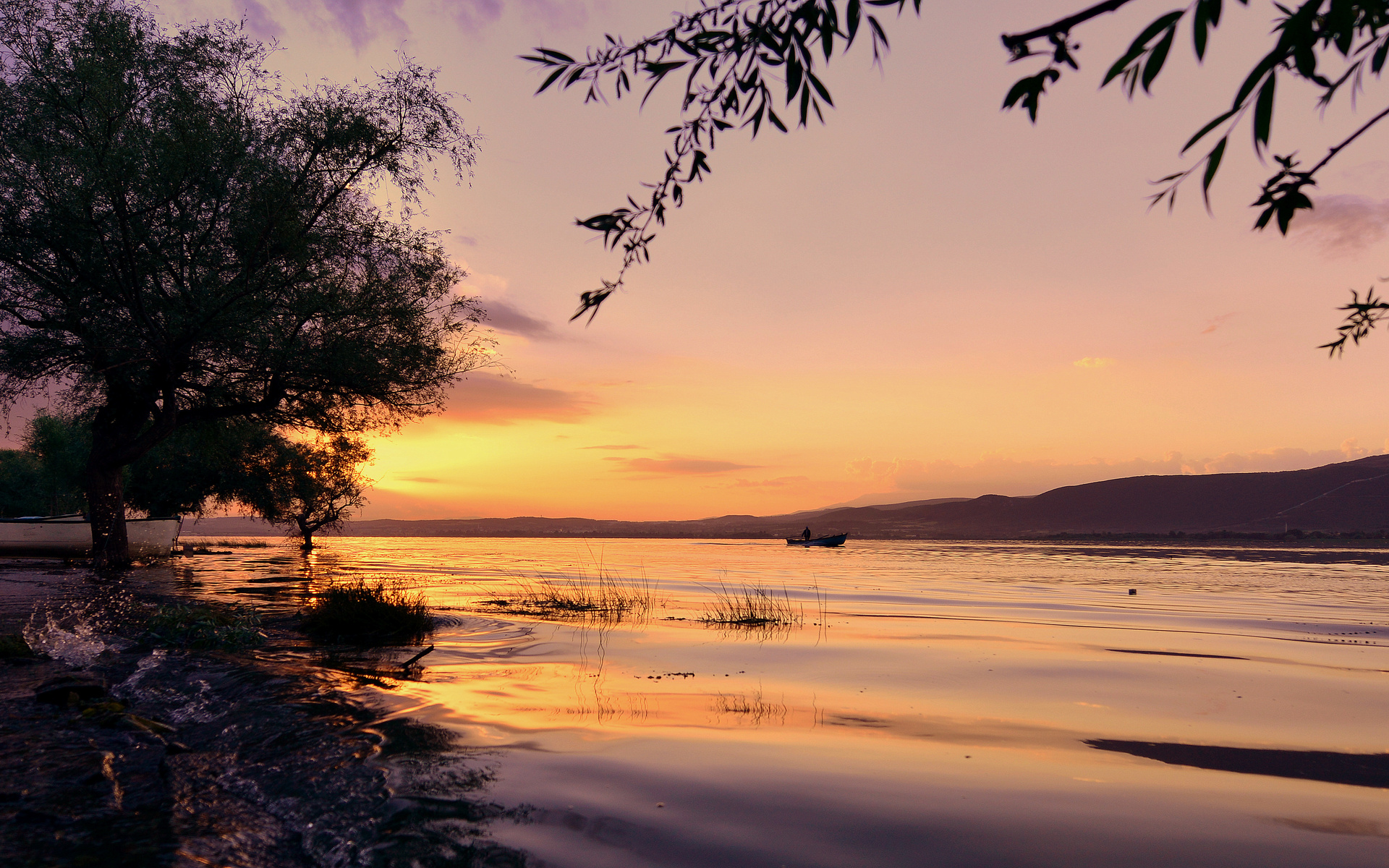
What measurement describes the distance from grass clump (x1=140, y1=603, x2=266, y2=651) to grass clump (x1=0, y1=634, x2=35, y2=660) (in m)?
1.80

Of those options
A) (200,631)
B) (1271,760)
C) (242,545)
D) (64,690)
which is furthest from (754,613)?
(242,545)

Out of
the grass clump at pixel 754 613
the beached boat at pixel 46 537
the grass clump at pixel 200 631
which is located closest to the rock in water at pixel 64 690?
the grass clump at pixel 200 631

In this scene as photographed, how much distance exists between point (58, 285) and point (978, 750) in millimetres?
24804

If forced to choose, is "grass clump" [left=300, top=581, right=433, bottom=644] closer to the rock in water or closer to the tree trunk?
the rock in water

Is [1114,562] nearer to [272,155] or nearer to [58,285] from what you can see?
[272,155]

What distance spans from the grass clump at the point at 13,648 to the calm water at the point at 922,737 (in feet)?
17.5

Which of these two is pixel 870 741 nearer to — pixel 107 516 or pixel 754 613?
pixel 754 613

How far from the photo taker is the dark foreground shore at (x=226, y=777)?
4.73 meters

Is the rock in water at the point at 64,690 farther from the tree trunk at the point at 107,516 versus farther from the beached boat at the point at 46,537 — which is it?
the beached boat at the point at 46,537

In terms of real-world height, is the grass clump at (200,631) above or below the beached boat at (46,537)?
below

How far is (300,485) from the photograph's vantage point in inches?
2104

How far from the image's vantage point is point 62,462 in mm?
61062

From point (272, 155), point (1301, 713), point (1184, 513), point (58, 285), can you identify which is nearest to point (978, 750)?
point (1301, 713)

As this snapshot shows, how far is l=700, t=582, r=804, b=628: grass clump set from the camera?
59.1 feet
